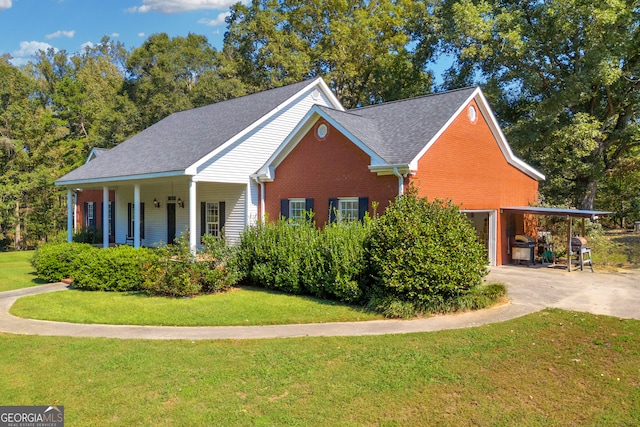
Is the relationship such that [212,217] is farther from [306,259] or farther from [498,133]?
[498,133]

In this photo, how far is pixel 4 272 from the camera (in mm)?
17266

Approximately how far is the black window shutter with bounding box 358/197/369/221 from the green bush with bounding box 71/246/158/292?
6.10 m

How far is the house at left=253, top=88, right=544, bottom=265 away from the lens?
13.3 meters

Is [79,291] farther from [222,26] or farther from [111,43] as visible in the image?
[111,43]

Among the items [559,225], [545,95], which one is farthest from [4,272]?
[545,95]

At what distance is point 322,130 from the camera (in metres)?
14.8

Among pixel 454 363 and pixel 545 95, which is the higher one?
pixel 545 95

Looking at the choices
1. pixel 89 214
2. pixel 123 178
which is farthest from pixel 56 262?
pixel 89 214

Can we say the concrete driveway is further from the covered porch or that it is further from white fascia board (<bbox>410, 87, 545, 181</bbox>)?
the covered porch

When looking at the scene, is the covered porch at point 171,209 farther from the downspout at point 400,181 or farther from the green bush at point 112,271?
the downspout at point 400,181

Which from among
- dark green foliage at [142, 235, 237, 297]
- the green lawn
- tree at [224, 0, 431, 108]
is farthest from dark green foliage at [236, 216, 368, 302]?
tree at [224, 0, 431, 108]

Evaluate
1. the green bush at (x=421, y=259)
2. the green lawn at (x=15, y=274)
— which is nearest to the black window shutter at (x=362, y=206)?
the green bush at (x=421, y=259)

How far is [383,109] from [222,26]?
27.9m

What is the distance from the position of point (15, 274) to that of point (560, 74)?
27.7 m
